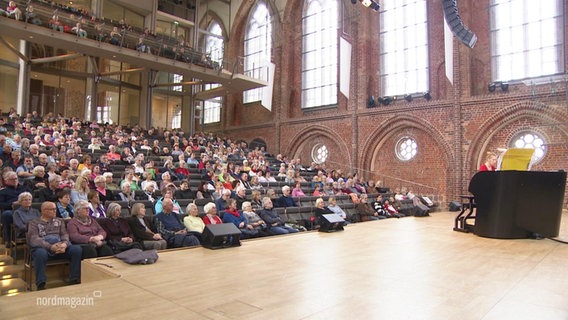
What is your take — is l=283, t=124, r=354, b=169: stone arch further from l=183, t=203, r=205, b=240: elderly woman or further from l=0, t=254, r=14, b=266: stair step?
l=0, t=254, r=14, b=266: stair step

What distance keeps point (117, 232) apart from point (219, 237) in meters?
1.29

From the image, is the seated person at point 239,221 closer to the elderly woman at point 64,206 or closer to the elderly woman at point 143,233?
the elderly woman at point 143,233

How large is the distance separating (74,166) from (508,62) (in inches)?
519

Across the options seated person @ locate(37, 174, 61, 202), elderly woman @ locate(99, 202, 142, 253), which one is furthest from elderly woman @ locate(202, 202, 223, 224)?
seated person @ locate(37, 174, 61, 202)

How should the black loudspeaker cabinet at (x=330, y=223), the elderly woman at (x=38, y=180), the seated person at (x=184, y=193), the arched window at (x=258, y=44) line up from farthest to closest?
the arched window at (x=258, y=44) → the seated person at (x=184, y=193) → the black loudspeaker cabinet at (x=330, y=223) → the elderly woman at (x=38, y=180)

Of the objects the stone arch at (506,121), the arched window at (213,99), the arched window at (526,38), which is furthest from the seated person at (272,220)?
the arched window at (213,99)

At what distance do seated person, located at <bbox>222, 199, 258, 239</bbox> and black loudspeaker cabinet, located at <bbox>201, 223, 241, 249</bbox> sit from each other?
93 centimetres

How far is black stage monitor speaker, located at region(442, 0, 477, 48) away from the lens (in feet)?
37.1

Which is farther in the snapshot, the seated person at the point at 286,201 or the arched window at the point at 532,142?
the arched window at the point at 532,142

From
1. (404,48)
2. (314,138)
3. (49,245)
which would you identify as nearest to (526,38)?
(404,48)

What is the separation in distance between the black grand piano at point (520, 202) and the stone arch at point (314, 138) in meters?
10.8

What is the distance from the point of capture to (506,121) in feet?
42.1

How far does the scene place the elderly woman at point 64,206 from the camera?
205 inches

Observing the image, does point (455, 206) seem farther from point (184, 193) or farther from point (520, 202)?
point (184, 193)
